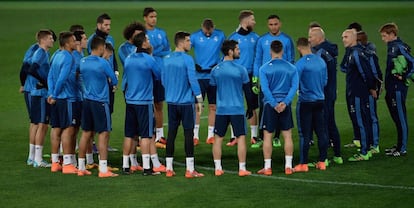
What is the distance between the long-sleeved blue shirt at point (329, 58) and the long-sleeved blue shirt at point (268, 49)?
129 centimetres

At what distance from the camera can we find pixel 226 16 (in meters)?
45.0

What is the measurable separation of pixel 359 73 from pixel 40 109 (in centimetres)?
541

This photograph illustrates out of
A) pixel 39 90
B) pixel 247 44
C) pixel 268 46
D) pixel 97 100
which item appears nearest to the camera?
pixel 97 100

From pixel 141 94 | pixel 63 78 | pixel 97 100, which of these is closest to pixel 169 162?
pixel 141 94

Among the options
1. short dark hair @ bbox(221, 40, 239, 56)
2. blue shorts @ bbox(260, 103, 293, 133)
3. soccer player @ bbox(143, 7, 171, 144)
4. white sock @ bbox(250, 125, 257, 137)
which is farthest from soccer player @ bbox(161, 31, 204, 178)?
white sock @ bbox(250, 125, 257, 137)

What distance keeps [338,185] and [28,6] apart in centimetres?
3851

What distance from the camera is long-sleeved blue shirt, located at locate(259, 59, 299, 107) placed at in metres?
17.1

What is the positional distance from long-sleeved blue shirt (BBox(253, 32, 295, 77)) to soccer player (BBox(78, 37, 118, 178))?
358 cm

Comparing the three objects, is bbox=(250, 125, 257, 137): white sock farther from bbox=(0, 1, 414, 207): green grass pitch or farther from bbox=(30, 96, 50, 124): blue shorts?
bbox=(30, 96, 50, 124): blue shorts

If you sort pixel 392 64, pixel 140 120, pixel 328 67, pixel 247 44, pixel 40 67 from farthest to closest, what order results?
pixel 247 44 → pixel 392 64 → pixel 328 67 → pixel 40 67 → pixel 140 120

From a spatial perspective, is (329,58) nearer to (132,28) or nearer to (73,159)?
(132,28)

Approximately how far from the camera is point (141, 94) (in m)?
17.1

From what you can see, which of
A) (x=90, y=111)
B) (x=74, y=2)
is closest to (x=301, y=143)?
(x=90, y=111)

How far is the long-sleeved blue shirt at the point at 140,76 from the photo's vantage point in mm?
17047
